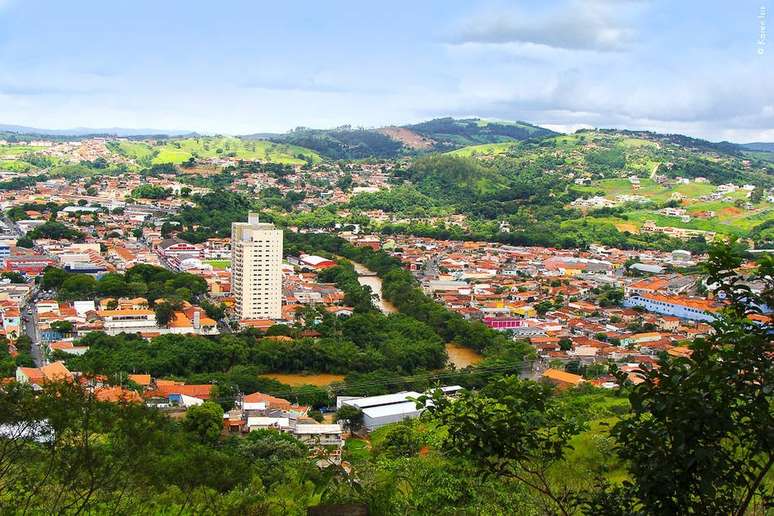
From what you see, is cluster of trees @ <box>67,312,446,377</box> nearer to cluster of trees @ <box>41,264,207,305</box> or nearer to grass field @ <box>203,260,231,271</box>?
cluster of trees @ <box>41,264,207,305</box>

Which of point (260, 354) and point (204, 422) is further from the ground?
point (204, 422)

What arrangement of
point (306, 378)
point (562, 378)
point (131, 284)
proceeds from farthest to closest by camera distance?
1. point (131, 284)
2. point (306, 378)
3. point (562, 378)

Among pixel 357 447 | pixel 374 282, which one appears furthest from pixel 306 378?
pixel 374 282

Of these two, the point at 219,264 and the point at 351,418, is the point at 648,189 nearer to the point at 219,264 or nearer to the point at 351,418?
the point at 219,264

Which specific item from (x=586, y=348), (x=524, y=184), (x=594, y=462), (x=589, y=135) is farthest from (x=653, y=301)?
(x=589, y=135)

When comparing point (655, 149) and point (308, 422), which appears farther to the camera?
point (655, 149)

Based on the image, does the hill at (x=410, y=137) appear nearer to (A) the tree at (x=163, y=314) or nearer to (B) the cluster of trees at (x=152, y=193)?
(B) the cluster of trees at (x=152, y=193)

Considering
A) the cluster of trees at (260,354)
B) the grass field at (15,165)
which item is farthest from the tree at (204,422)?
the grass field at (15,165)

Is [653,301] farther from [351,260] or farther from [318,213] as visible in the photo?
[318,213]
